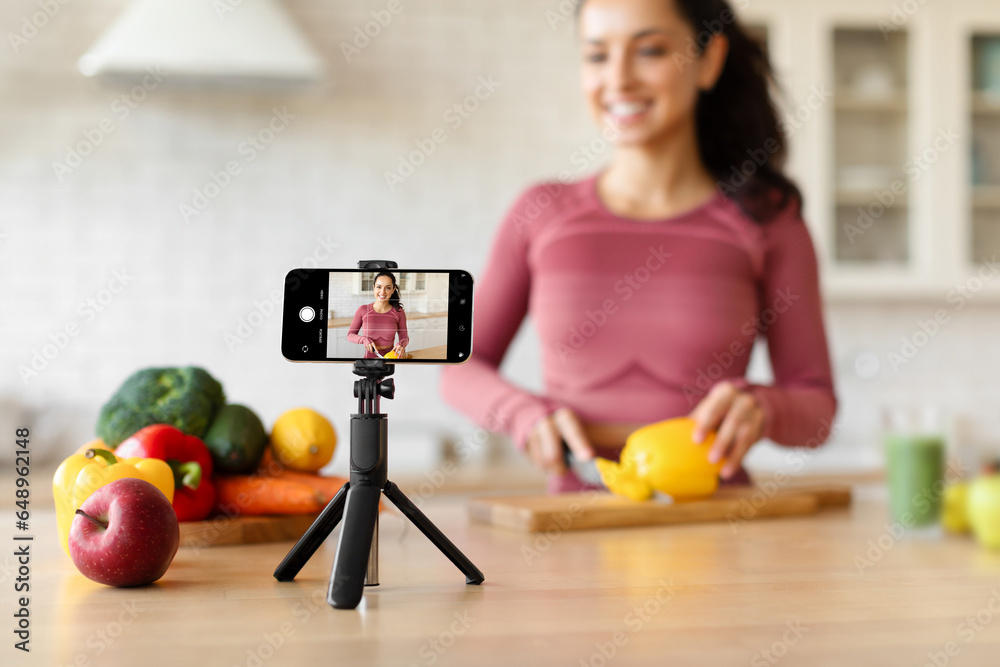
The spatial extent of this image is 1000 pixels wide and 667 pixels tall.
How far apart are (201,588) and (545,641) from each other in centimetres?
31

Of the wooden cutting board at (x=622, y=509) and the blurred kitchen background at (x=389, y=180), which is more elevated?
the blurred kitchen background at (x=389, y=180)

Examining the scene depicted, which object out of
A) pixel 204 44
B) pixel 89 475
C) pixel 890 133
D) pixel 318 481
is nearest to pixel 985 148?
pixel 890 133

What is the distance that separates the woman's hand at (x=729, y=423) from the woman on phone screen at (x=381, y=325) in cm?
56

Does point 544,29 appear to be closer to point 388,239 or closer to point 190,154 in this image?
point 388,239

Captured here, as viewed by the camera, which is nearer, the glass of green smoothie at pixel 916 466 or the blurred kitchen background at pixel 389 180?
the glass of green smoothie at pixel 916 466

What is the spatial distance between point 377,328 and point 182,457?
0.35 metres

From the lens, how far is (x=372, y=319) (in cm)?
71

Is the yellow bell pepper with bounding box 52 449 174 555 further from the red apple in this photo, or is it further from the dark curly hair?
the dark curly hair

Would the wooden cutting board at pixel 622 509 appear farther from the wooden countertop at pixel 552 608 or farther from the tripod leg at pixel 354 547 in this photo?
the tripod leg at pixel 354 547

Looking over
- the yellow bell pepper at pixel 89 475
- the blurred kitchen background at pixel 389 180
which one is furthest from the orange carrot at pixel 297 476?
the blurred kitchen background at pixel 389 180

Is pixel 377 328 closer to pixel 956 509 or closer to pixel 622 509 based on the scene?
pixel 622 509

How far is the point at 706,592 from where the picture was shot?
0.75 m

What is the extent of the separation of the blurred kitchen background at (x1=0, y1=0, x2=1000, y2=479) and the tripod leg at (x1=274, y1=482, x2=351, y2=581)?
196 centimetres

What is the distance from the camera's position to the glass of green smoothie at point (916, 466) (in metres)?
1.05
